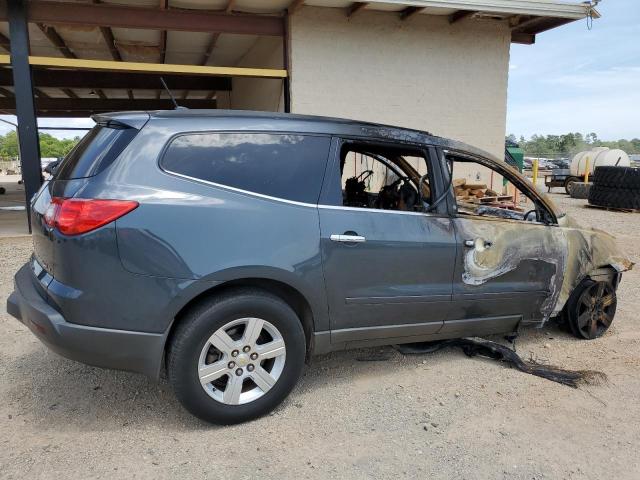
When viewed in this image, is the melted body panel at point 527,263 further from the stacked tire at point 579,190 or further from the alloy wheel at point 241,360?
the stacked tire at point 579,190

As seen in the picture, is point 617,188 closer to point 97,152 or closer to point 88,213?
point 97,152

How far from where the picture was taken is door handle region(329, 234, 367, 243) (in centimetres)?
311

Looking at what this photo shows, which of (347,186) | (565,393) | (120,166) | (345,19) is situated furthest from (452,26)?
(120,166)

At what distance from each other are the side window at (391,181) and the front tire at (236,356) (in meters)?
0.98

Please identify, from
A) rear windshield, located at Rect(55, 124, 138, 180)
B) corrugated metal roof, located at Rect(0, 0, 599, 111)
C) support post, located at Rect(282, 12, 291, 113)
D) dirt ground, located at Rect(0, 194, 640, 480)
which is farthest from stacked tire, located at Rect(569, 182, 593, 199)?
rear windshield, located at Rect(55, 124, 138, 180)

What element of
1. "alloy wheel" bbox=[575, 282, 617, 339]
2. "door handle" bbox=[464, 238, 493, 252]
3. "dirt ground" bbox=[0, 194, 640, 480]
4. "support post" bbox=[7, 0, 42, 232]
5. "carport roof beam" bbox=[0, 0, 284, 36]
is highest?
"carport roof beam" bbox=[0, 0, 284, 36]

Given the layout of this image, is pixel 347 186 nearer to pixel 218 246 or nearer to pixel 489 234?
pixel 489 234

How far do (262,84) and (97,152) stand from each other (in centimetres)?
921

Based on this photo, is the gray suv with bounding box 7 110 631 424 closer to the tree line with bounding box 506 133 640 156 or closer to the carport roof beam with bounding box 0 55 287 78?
the carport roof beam with bounding box 0 55 287 78

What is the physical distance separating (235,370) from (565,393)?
2287 mm

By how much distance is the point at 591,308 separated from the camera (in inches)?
177

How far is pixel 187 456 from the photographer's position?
2.69m

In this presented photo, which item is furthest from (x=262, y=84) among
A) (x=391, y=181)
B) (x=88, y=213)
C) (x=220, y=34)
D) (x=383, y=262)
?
(x=88, y=213)

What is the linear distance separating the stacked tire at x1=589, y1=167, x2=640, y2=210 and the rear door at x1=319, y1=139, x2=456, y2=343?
43.5 feet
